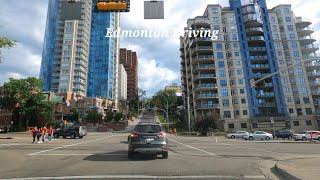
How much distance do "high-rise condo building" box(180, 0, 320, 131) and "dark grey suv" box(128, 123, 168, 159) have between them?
187 feet

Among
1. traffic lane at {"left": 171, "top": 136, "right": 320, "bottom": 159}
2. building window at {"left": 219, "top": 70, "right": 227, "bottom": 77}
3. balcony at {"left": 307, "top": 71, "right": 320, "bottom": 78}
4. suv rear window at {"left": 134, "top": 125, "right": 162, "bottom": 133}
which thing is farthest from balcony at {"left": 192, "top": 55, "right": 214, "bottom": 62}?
suv rear window at {"left": 134, "top": 125, "right": 162, "bottom": 133}

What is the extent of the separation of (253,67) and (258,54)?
5407mm

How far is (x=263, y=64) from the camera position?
71.6 meters

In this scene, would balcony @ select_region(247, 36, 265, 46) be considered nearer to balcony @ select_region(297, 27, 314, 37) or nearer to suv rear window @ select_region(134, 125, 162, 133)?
Result: balcony @ select_region(297, 27, 314, 37)

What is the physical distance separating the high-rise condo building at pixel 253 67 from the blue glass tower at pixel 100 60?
2193 inches

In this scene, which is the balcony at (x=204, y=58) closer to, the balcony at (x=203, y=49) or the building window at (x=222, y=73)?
the balcony at (x=203, y=49)

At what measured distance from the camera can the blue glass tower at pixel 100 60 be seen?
118688mm

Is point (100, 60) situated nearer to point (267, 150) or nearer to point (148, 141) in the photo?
point (267, 150)

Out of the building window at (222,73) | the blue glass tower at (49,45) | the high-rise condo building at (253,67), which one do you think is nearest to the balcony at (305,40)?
the high-rise condo building at (253,67)

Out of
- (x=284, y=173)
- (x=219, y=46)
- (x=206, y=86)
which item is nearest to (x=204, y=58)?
(x=219, y=46)

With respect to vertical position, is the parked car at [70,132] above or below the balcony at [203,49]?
below

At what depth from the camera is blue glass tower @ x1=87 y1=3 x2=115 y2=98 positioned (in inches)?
4673

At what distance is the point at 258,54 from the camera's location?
7288 centimetres

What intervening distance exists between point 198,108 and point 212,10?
2977cm
